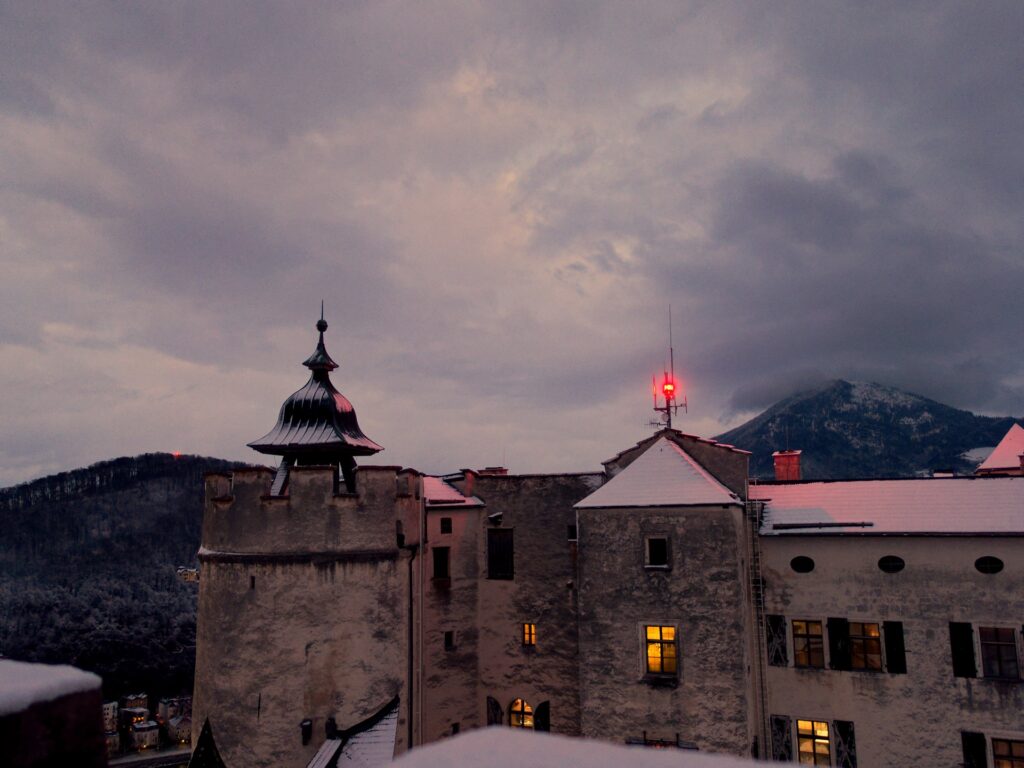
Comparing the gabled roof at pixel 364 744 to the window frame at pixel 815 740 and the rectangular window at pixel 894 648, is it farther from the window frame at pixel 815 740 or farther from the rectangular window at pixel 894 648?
the rectangular window at pixel 894 648

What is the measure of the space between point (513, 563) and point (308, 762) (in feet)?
39.0

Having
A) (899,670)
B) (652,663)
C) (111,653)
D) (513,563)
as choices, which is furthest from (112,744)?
(899,670)

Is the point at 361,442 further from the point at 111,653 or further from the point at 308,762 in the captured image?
the point at 111,653

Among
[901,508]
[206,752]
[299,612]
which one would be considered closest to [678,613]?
[901,508]

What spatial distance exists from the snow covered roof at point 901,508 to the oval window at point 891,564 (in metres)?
0.93

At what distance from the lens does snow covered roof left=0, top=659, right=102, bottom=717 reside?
2.33 metres

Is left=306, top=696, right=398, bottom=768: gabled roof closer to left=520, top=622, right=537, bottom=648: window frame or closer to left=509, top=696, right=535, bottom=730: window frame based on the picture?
left=520, top=622, right=537, bottom=648: window frame

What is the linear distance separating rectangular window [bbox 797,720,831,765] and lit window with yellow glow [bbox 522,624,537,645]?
10.9 m

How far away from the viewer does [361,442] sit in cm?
2569

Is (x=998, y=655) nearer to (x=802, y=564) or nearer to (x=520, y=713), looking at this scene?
(x=802, y=564)

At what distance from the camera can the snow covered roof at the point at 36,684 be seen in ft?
7.66

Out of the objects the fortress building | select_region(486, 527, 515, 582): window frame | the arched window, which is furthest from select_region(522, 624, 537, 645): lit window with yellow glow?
the fortress building

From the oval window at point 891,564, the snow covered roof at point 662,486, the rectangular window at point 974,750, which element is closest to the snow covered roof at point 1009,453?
the oval window at point 891,564

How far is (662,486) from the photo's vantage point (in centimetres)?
2345
